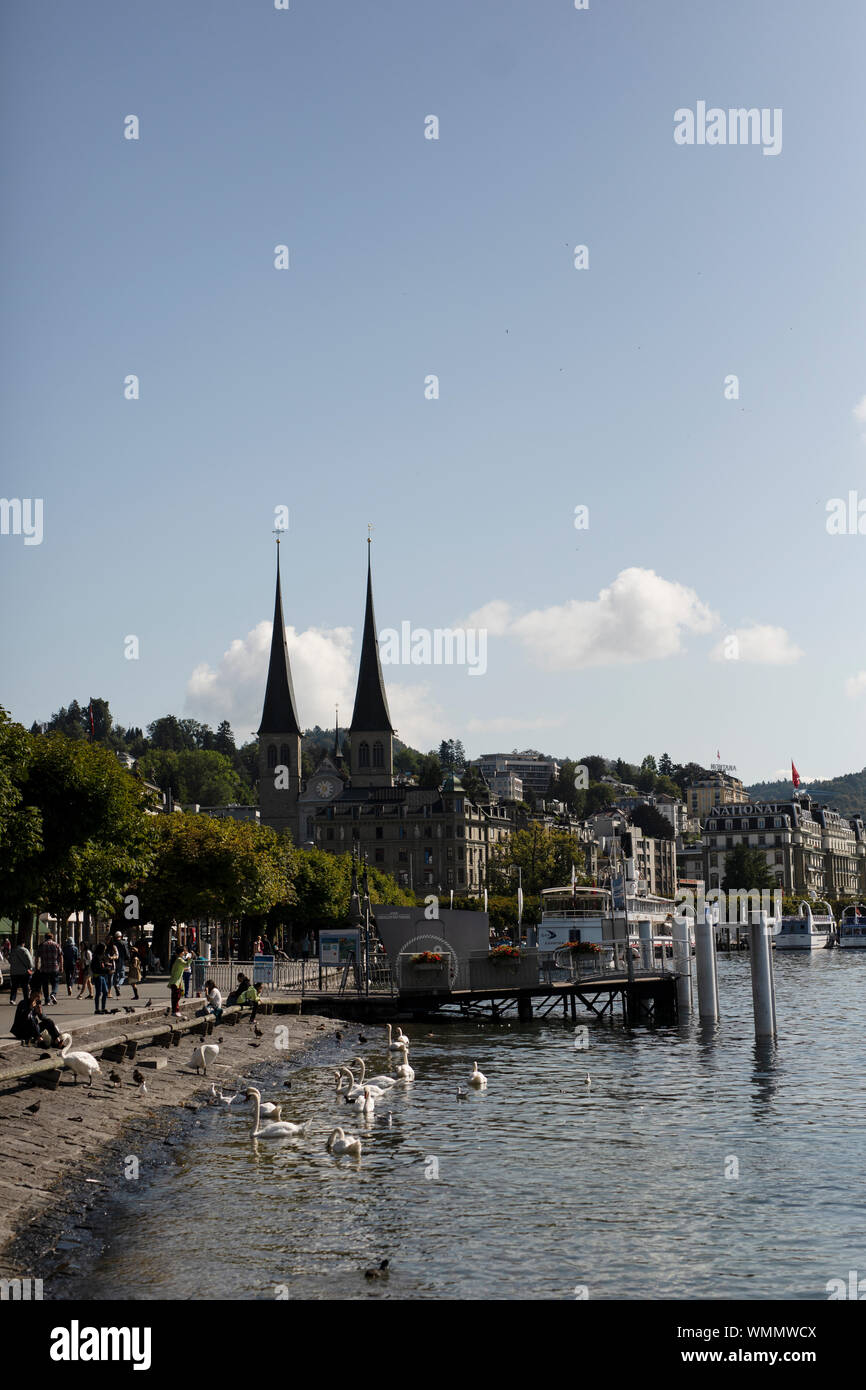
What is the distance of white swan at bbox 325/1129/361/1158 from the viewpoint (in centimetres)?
2788

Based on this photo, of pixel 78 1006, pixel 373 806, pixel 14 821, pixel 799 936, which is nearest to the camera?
pixel 14 821

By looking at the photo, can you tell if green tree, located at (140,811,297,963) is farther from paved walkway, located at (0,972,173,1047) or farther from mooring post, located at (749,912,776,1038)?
mooring post, located at (749,912,776,1038)

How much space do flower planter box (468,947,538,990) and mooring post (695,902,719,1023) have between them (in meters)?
6.68

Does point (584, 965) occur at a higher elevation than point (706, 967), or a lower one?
lower

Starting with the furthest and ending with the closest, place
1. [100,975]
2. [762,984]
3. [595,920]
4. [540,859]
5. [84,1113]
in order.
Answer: [540,859]
[595,920]
[762,984]
[100,975]
[84,1113]

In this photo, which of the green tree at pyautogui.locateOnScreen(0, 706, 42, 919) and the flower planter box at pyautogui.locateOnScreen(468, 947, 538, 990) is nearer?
the green tree at pyautogui.locateOnScreen(0, 706, 42, 919)

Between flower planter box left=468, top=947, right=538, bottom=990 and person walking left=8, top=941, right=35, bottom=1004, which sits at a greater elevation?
person walking left=8, top=941, right=35, bottom=1004

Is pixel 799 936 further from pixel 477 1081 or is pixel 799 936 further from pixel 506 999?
pixel 477 1081

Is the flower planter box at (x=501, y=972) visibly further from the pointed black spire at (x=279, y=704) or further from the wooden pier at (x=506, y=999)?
the pointed black spire at (x=279, y=704)

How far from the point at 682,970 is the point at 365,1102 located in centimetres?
3215

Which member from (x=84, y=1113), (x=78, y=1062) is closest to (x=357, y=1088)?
(x=78, y=1062)

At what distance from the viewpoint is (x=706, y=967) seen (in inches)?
2339

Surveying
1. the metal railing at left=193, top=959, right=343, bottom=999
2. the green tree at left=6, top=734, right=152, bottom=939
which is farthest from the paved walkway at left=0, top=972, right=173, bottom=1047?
the green tree at left=6, top=734, right=152, bottom=939
